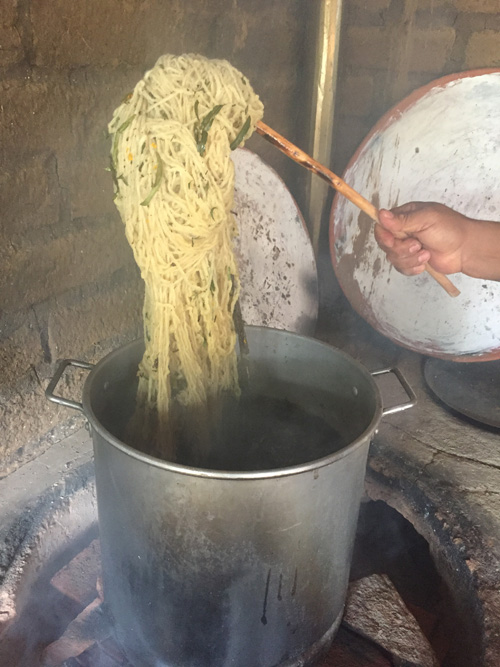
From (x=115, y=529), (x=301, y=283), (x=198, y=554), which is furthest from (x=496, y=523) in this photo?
(x=301, y=283)

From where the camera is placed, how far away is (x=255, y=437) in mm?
1840

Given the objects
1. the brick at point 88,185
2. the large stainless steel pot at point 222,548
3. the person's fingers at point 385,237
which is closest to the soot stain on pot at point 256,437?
the large stainless steel pot at point 222,548

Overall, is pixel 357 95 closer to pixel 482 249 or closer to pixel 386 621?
pixel 482 249

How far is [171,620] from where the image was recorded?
1315 millimetres

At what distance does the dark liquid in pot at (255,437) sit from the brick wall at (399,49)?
5.14 feet

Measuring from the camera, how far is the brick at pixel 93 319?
1.86 m

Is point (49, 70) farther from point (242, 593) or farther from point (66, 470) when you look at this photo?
point (242, 593)

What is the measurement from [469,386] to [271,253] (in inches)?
40.2

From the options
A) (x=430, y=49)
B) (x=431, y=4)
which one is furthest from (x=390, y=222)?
(x=431, y=4)

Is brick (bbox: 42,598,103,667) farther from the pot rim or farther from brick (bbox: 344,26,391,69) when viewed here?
brick (bbox: 344,26,391,69)

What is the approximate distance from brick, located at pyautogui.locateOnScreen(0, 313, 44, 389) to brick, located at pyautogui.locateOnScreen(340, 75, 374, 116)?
73.3 inches

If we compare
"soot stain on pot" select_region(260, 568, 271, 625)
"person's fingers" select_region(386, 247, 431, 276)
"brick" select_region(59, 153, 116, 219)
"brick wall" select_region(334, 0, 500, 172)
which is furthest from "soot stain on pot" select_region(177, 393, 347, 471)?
"brick wall" select_region(334, 0, 500, 172)

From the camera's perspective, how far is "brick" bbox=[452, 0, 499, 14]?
2336 millimetres

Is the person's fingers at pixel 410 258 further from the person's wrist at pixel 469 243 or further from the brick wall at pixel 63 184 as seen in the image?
the brick wall at pixel 63 184
